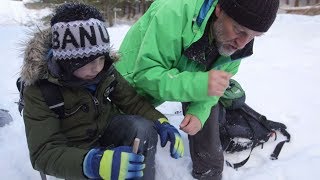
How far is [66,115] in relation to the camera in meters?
1.64

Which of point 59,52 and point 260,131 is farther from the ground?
point 59,52

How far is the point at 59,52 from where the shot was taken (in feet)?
5.01

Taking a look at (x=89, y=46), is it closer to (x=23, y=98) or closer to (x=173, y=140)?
(x=23, y=98)

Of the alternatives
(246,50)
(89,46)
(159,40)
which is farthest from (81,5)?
(246,50)

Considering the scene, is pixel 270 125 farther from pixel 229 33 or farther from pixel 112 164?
pixel 112 164

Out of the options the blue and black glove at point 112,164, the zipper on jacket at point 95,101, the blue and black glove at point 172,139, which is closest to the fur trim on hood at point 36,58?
the zipper on jacket at point 95,101

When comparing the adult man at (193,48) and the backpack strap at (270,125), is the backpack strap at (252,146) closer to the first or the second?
the backpack strap at (270,125)

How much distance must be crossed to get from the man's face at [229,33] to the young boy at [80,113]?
47 centimetres

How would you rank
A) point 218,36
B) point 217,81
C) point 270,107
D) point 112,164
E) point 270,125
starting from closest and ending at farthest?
point 112,164
point 217,81
point 218,36
point 270,125
point 270,107

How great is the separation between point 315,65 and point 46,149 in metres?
3.07

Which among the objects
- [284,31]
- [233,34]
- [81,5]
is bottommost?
[284,31]

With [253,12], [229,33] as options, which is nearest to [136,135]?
[229,33]

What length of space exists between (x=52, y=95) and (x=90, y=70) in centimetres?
19

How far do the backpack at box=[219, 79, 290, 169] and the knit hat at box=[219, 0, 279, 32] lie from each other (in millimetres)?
830
